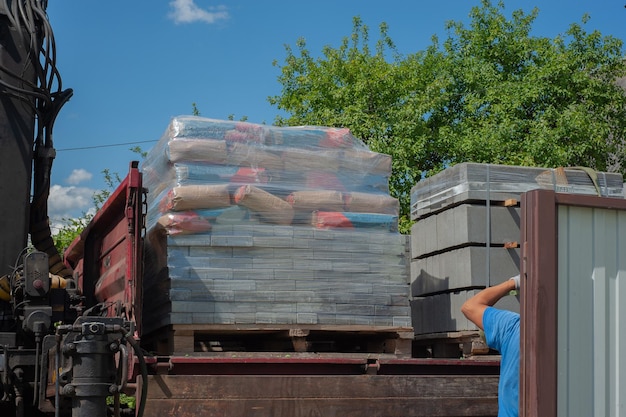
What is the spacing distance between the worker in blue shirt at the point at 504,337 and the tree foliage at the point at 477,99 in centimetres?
1317

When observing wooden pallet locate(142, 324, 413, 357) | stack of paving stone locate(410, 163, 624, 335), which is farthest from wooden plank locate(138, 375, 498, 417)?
stack of paving stone locate(410, 163, 624, 335)

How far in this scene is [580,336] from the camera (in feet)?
10.5

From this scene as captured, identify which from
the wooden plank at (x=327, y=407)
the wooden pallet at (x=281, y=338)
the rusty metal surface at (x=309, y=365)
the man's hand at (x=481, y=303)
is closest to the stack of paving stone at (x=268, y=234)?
the wooden pallet at (x=281, y=338)

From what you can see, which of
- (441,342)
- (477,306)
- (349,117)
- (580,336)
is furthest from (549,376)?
(349,117)

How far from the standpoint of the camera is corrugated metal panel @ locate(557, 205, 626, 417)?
3.16 m

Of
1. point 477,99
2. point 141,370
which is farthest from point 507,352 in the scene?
point 477,99

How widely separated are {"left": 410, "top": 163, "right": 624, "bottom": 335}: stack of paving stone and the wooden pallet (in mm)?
705

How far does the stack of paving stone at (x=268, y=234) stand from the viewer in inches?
207

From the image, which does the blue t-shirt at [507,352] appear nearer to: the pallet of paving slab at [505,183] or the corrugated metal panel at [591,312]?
the corrugated metal panel at [591,312]

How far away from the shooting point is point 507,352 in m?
3.68

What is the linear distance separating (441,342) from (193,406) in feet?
8.11

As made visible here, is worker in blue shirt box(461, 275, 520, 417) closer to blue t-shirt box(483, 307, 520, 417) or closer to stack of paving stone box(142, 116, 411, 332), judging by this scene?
blue t-shirt box(483, 307, 520, 417)

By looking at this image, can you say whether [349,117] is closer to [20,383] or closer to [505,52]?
[505,52]

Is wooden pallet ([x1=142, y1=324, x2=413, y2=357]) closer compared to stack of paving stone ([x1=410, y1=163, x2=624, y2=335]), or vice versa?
wooden pallet ([x1=142, y1=324, x2=413, y2=357])
